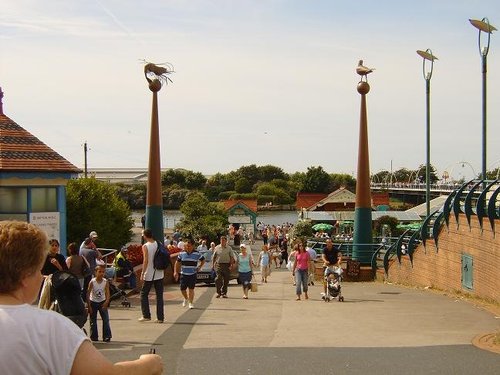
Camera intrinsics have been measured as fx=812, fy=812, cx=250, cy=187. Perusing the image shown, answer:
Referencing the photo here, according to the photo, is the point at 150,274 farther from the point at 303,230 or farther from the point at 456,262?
the point at 303,230

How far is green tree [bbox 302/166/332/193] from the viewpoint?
415 feet

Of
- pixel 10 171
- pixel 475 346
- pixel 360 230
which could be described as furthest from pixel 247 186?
pixel 475 346

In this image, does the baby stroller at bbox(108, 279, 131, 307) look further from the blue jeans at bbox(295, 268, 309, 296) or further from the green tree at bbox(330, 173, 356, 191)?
the green tree at bbox(330, 173, 356, 191)

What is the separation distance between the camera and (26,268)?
10.2 ft

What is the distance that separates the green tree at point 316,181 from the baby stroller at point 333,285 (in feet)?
355

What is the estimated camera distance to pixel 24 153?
65.1 feet

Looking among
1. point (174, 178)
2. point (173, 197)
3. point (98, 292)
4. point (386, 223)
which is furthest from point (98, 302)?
point (174, 178)

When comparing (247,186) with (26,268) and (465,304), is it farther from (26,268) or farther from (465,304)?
(26,268)

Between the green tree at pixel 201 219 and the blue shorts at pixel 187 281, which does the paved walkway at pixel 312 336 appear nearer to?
the blue shorts at pixel 187 281

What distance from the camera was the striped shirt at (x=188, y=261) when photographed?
1500cm

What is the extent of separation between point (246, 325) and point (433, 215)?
31.5ft

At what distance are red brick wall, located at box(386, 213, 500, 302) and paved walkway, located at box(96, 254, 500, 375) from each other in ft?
2.45

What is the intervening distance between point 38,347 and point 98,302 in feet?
28.8

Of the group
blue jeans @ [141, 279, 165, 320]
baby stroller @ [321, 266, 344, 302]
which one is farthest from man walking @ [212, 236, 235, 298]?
blue jeans @ [141, 279, 165, 320]
